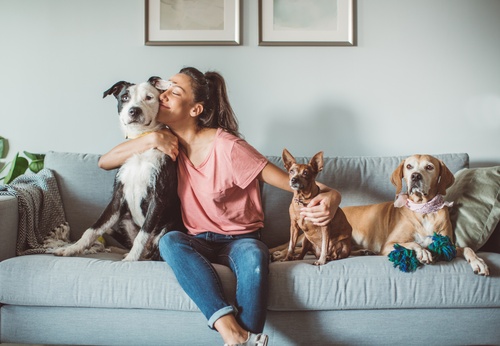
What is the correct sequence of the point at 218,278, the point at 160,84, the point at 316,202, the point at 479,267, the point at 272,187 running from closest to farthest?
the point at 218,278
the point at 479,267
the point at 316,202
the point at 160,84
the point at 272,187

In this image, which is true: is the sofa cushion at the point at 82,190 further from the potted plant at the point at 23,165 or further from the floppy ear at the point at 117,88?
the floppy ear at the point at 117,88

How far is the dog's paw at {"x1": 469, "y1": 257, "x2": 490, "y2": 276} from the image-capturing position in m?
1.83

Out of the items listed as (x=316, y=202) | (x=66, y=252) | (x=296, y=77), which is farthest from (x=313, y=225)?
(x=296, y=77)

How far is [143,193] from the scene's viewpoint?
2082 millimetres

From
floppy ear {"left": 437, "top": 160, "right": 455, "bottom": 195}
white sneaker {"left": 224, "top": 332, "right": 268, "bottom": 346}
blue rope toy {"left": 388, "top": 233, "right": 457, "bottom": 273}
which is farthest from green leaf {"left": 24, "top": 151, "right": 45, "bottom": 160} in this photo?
floppy ear {"left": 437, "top": 160, "right": 455, "bottom": 195}

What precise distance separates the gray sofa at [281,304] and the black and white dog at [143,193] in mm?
189

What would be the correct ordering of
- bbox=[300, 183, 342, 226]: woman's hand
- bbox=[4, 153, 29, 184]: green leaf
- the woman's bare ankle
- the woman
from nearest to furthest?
1. the woman's bare ankle
2. the woman
3. bbox=[300, 183, 342, 226]: woman's hand
4. bbox=[4, 153, 29, 184]: green leaf

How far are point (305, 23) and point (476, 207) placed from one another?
4.66 ft

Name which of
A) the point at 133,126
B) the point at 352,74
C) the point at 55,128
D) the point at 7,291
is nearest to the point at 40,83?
the point at 55,128

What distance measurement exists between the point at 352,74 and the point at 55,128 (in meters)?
1.79

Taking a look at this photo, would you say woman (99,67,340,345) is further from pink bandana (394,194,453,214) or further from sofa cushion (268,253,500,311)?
pink bandana (394,194,453,214)

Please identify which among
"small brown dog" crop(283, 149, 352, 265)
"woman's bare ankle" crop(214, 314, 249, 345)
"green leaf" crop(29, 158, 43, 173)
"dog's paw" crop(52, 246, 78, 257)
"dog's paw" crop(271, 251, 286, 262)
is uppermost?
"green leaf" crop(29, 158, 43, 173)

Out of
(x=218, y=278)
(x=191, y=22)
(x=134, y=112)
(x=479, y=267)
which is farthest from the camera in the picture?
(x=191, y=22)

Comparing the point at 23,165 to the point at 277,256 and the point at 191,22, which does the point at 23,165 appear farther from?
the point at 277,256
